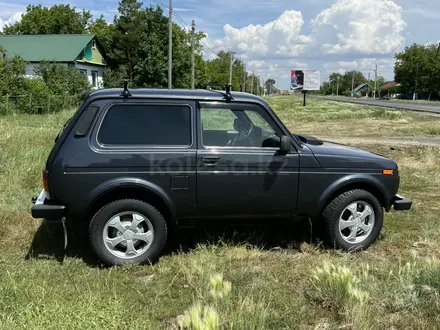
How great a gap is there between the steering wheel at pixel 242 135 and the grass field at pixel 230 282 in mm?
1179

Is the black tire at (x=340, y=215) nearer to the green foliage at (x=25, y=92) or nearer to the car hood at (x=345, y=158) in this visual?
the car hood at (x=345, y=158)

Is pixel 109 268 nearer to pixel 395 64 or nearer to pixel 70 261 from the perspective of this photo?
pixel 70 261

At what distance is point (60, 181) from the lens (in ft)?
14.5

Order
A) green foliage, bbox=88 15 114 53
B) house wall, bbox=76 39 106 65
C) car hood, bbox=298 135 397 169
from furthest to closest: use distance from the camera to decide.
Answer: green foliage, bbox=88 15 114 53 < house wall, bbox=76 39 106 65 < car hood, bbox=298 135 397 169

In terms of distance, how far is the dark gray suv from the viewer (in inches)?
177

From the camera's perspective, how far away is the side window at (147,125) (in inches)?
182

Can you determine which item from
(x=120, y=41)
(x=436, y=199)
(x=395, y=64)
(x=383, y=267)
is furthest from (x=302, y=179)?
(x=395, y=64)

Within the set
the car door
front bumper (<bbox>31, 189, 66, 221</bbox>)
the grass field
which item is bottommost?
the grass field

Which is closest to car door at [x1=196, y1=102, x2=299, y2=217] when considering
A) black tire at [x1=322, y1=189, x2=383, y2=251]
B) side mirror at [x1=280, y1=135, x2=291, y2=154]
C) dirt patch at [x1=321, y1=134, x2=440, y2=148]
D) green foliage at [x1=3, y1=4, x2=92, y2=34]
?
side mirror at [x1=280, y1=135, x2=291, y2=154]

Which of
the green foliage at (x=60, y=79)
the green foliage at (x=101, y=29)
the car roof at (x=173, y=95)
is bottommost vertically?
the car roof at (x=173, y=95)

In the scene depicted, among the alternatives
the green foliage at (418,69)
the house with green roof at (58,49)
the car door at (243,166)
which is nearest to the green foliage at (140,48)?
the house with green roof at (58,49)

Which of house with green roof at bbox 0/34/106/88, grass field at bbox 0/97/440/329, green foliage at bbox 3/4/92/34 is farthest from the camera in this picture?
green foliage at bbox 3/4/92/34

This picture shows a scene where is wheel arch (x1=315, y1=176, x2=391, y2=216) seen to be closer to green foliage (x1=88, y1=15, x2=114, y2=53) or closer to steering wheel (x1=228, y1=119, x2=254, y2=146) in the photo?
steering wheel (x1=228, y1=119, x2=254, y2=146)

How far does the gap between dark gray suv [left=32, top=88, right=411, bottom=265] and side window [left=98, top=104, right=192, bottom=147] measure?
0.01 meters
